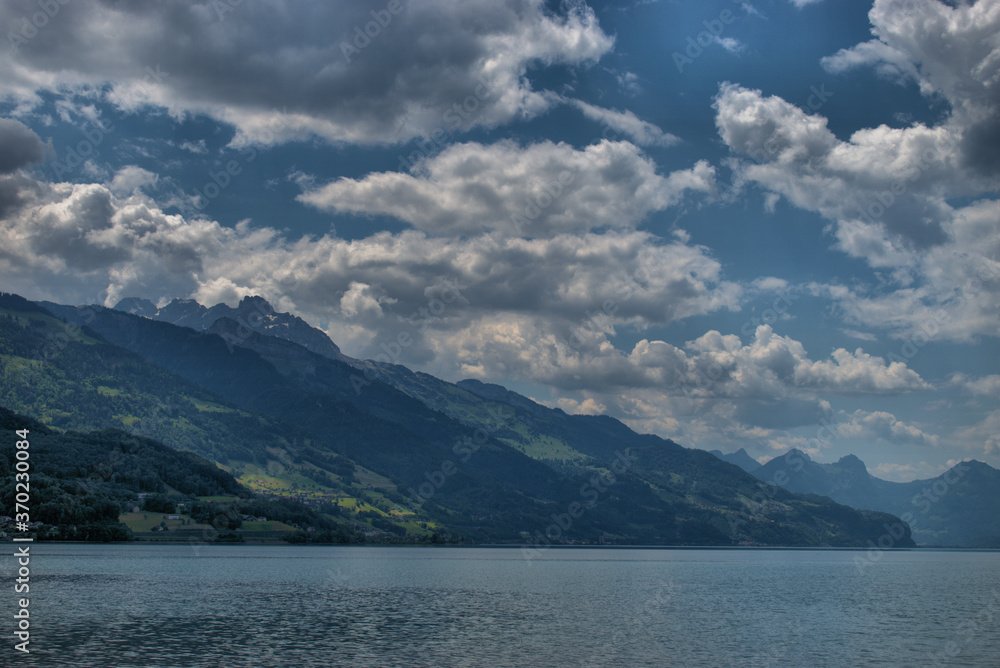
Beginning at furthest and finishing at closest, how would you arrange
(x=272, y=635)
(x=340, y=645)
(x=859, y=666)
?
1. (x=272, y=635)
2. (x=340, y=645)
3. (x=859, y=666)

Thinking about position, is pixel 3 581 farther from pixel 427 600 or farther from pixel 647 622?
pixel 647 622

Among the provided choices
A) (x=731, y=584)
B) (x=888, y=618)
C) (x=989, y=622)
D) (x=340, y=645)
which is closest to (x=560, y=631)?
(x=340, y=645)

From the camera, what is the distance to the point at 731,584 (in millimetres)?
182250

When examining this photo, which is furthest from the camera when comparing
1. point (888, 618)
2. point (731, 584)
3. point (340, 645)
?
point (731, 584)

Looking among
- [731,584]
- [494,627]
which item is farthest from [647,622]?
[731,584]

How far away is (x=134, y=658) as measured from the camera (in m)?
62.4

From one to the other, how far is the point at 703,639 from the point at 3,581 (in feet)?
365

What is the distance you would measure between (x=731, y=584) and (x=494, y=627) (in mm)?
113157

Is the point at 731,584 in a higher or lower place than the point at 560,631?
lower

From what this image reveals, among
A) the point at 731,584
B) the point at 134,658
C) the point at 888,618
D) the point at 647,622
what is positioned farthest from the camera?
the point at 731,584

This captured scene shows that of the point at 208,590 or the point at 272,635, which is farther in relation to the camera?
the point at 208,590

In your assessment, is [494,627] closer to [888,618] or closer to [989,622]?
[888,618]

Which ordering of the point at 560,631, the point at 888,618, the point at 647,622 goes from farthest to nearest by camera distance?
the point at 888,618
the point at 647,622
the point at 560,631

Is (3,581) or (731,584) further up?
(3,581)
